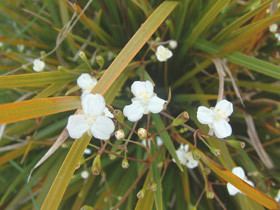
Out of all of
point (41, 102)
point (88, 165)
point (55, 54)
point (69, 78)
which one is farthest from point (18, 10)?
point (41, 102)

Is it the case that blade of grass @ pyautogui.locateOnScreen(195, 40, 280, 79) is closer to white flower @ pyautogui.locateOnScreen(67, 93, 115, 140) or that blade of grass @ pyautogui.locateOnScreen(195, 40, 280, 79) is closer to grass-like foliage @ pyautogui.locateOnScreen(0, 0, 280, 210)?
grass-like foliage @ pyautogui.locateOnScreen(0, 0, 280, 210)

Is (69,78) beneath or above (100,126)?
above

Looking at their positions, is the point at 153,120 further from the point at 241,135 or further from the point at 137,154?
the point at 241,135

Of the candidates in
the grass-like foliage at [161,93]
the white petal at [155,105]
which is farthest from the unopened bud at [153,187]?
the white petal at [155,105]

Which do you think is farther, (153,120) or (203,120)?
(153,120)

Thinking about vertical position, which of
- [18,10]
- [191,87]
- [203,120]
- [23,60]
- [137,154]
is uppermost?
[18,10]

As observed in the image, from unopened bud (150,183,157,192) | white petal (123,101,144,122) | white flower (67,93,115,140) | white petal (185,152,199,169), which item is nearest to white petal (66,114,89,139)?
white flower (67,93,115,140)
